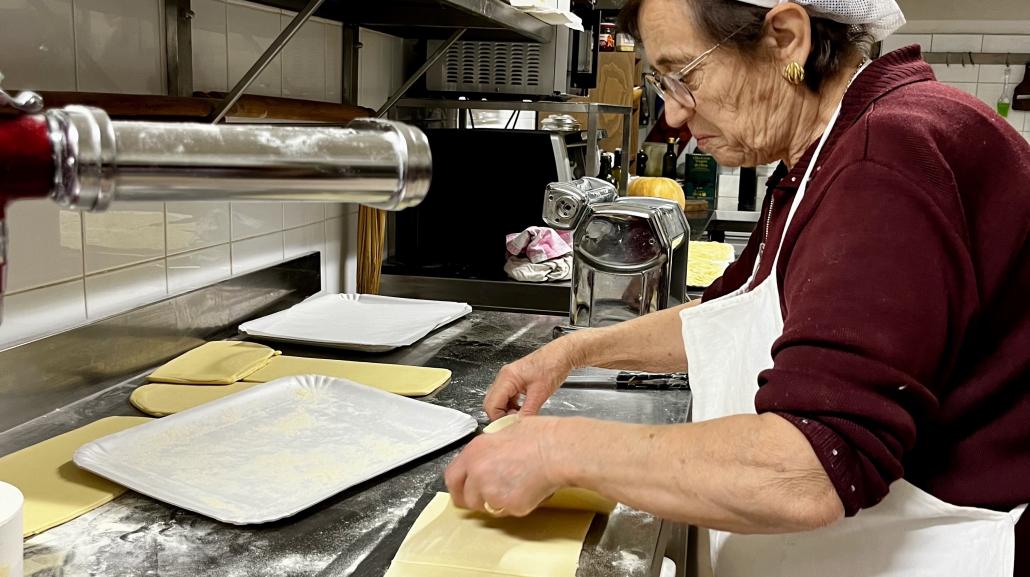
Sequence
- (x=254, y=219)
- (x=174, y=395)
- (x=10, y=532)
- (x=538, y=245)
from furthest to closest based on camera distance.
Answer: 1. (x=538, y=245)
2. (x=254, y=219)
3. (x=174, y=395)
4. (x=10, y=532)

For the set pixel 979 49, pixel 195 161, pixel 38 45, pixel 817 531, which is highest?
pixel 979 49

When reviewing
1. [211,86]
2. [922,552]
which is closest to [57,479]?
[211,86]

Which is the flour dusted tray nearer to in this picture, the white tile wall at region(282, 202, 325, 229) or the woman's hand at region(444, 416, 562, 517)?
the woman's hand at region(444, 416, 562, 517)

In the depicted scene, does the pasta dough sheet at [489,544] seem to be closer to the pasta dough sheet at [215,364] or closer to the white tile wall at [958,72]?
the pasta dough sheet at [215,364]

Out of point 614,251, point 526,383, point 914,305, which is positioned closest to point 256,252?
point 614,251

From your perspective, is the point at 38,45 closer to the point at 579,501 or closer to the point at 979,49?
the point at 579,501

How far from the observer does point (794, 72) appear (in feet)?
3.67

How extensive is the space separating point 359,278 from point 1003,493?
5.96 ft

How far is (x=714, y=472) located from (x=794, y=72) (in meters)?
0.53

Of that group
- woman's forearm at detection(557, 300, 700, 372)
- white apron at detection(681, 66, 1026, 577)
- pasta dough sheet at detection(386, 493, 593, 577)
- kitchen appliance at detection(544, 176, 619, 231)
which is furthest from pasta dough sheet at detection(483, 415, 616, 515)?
kitchen appliance at detection(544, 176, 619, 231)

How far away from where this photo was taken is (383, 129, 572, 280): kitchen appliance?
2.65m

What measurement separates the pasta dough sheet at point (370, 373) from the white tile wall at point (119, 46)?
0.55m

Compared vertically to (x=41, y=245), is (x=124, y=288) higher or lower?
lower

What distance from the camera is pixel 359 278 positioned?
2.51 metres
